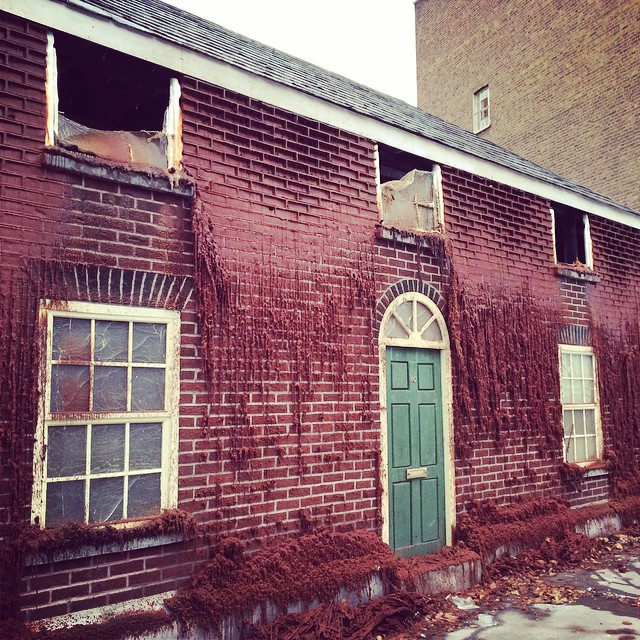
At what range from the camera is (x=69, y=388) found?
4145mm

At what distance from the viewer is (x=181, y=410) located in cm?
458

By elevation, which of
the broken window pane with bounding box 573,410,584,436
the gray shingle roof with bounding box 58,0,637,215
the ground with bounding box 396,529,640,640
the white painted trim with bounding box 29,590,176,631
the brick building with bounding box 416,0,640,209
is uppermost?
the brick building with bounding box 416,0,640,209

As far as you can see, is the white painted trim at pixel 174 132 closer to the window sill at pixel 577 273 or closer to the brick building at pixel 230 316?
the brick building at pixel 230 316

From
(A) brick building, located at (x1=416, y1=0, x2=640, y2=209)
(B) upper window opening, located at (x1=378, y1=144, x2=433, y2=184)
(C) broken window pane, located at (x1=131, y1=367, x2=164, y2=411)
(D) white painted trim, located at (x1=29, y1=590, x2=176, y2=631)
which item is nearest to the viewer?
(D) white painted trim, located at (x1=29, y1=590, x2=176, y2=631)

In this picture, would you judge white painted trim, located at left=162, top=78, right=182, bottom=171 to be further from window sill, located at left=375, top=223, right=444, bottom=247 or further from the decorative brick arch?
the decorative brick arch

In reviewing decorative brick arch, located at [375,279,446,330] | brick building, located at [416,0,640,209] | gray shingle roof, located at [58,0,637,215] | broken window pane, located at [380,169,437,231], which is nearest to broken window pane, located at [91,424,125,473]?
decorative brick arch, located at [375,279,446,330]

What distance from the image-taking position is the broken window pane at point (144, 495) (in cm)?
431

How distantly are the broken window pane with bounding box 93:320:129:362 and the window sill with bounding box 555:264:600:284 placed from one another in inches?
252

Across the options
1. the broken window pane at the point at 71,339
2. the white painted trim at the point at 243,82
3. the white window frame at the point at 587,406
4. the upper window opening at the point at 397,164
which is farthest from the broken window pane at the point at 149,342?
the white window frame at the point at 587,406

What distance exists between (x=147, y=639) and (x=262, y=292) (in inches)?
113

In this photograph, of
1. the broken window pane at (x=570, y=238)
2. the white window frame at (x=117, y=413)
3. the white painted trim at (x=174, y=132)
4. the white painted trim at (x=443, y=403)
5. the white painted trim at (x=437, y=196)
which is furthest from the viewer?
the broken window pane at (x=570, y=238)

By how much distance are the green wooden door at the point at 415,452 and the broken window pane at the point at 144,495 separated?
259 centimetres

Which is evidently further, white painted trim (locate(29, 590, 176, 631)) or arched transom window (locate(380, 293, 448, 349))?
arched transom window (locate(380, 293, 448, 349))

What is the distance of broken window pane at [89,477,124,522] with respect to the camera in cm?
414
